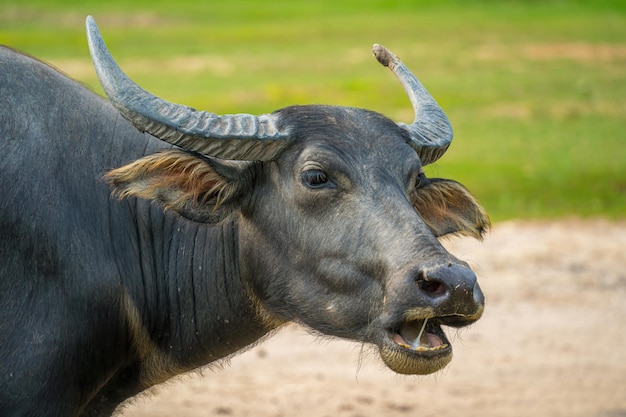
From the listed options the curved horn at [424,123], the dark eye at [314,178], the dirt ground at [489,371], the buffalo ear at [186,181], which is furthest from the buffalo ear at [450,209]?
the dirt ground at [489,371]

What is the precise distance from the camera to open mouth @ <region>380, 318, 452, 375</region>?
5.53 m

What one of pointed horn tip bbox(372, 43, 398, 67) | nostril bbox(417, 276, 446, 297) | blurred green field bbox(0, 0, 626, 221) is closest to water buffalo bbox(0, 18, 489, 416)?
nostril bbox(417, 276, 446, 297)

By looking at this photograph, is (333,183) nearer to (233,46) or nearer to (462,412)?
(462,412)

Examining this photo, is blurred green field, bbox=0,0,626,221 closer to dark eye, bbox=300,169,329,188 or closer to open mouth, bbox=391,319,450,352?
dark eye, bbox=300,169,329,188

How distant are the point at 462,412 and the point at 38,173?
5.41 meters

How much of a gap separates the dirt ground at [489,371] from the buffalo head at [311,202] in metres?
2.53

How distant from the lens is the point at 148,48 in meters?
42.5

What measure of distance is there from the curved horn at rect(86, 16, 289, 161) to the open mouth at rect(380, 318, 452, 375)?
1294 millimetres

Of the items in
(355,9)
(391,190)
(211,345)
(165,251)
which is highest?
(355,9)

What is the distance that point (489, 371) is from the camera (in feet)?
36.0

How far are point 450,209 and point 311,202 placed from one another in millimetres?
1185

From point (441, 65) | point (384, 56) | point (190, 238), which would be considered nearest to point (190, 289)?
point (190, 238)

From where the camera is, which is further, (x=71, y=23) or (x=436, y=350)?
(x=71, y=23)

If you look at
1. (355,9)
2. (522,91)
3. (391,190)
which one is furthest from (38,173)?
(355,9)
